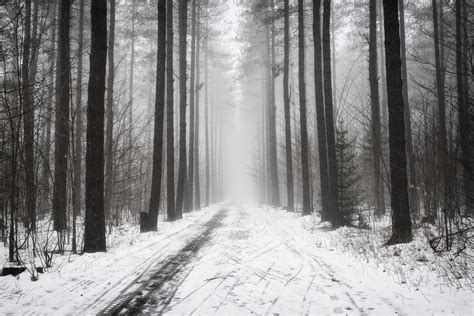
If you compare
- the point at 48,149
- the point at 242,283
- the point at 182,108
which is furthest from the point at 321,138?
the point at 48,149

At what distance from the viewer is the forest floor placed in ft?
12.1

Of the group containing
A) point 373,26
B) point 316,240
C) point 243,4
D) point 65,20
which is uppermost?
point 243,4

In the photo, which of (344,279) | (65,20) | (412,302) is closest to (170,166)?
(65,20)

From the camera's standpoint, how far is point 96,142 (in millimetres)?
7266

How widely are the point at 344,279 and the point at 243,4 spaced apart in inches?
926

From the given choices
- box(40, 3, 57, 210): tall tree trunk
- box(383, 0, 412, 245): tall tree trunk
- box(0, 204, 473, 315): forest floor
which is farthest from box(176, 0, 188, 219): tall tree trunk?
box(383, 0, 412, 245): tall tree trunk

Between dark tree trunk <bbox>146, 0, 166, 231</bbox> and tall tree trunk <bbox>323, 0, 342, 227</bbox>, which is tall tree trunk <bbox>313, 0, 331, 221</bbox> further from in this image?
dark tree trunk <bbox>146, 0, 166, 231</bbox>

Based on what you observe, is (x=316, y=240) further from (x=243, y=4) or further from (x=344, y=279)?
(x=243, y=4)

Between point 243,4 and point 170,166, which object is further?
point 243,4

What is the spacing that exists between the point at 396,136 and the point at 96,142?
6871 millimetres

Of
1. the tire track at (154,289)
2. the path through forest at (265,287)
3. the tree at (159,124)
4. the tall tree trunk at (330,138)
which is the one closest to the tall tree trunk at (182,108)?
the tree at (159,124)

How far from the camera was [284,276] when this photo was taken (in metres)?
4.96

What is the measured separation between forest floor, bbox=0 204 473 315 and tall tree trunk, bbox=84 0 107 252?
1.80 feet

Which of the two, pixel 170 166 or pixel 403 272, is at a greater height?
pixel 170 166
